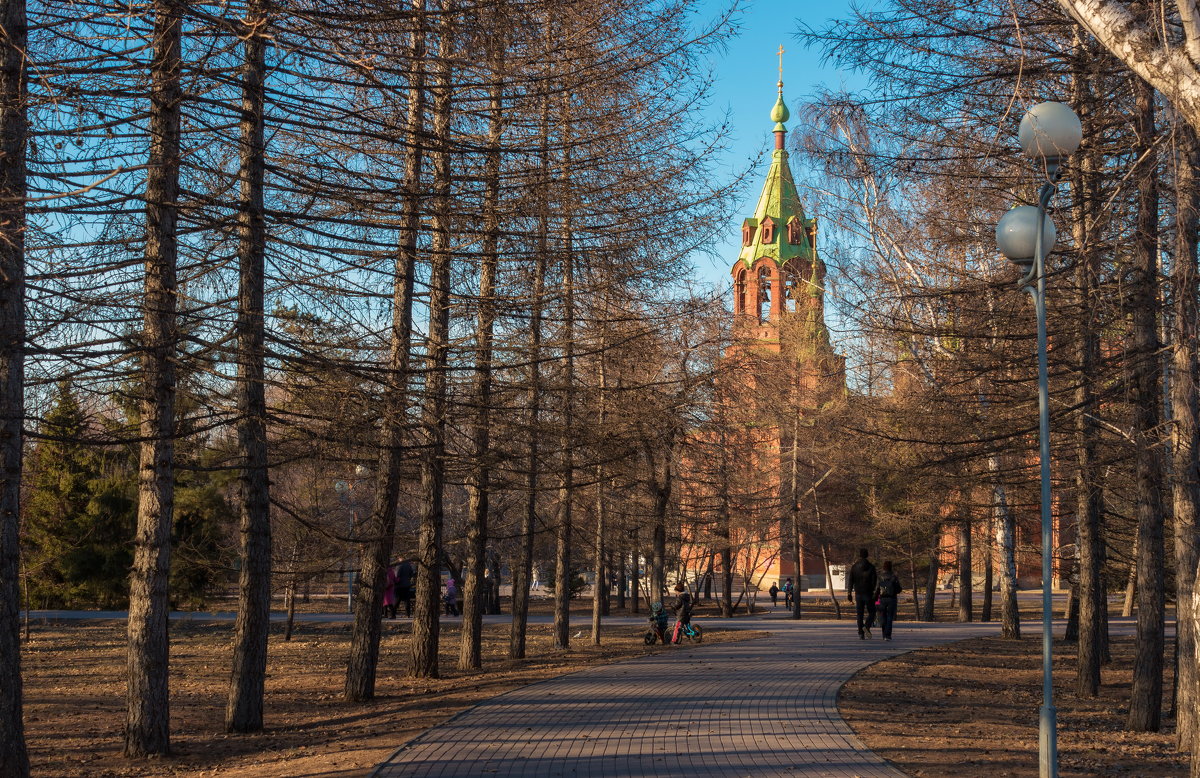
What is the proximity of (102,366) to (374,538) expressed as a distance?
4.23 metres

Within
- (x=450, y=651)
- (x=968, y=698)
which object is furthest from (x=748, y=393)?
(x=968, y=698)

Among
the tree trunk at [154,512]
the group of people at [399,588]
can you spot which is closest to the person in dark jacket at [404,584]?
the group of people at [399,588]

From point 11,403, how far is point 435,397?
3.49 m

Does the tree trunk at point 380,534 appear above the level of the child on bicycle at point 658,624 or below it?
above

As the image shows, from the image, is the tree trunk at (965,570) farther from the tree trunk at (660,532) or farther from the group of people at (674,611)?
the group of people at (674,611)

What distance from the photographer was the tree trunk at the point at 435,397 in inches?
404

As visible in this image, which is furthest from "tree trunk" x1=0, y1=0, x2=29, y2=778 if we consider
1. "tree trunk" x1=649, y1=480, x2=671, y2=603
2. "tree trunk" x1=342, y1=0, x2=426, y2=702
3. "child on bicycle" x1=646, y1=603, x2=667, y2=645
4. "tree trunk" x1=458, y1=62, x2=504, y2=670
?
"tree trunk" x1=649, y1=480, x2=671, y2=603

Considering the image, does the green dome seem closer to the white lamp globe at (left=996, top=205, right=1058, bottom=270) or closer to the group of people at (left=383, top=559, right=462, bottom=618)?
the group of people at (left=383, top=559, right=462, bottom=618)

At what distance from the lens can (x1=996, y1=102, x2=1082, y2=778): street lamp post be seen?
22.5 feet

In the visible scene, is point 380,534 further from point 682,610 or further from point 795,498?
point 795,498

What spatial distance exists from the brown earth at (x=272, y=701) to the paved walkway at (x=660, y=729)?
58 cm

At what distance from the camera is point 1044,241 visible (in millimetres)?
7398

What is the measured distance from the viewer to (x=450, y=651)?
21.4m

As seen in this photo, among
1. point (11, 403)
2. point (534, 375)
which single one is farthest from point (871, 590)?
point (11, 403)
